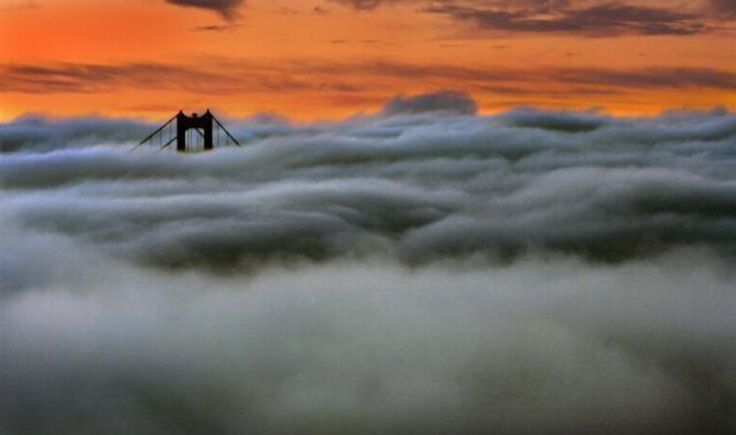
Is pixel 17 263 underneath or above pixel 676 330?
above

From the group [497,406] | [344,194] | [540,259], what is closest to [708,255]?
[540,259]

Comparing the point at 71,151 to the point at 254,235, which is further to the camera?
the point at 71,151

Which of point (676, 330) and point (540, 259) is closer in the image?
point (676, 330)

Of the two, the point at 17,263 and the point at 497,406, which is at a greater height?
the point at 17,263

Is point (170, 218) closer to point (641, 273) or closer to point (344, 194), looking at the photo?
point (344, 194)

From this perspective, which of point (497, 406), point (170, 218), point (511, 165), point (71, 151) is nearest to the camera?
point (497, 406)

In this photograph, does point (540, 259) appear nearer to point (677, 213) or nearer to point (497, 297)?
point (497, 297)

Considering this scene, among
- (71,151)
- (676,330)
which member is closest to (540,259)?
(676,330)

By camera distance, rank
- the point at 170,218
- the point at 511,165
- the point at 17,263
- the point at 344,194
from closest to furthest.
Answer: the point at 17,263 < the point at 170,218 < the point at 344,194 < the point at 511,165

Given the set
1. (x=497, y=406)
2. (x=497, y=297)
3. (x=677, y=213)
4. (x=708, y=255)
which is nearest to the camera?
(x=497, y=406)
